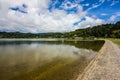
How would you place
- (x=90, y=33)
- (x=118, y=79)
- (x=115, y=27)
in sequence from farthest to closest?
(x=90, y=33), (x=115, y=27), (x=118, y=79)

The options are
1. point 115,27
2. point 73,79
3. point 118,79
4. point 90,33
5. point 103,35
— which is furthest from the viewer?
point 90,33

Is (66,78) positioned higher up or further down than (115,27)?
further down

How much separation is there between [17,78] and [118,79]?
9942 millimetres

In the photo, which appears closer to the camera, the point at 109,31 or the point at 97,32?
the point at 109,31

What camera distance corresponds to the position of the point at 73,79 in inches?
561

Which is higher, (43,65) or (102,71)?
(102,71)

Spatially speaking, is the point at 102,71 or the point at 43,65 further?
the point at 43,65

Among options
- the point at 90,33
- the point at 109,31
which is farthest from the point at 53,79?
the point at 90,33

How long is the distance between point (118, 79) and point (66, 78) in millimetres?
5283

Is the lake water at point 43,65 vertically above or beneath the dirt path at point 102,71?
beneath

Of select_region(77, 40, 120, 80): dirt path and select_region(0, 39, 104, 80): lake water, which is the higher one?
select_region(77, 40, 120, 80): dirt path

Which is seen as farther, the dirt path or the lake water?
the lake water

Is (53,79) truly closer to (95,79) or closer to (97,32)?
(95,79)

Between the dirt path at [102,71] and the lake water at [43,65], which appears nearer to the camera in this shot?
the dirt path at [102,71]
